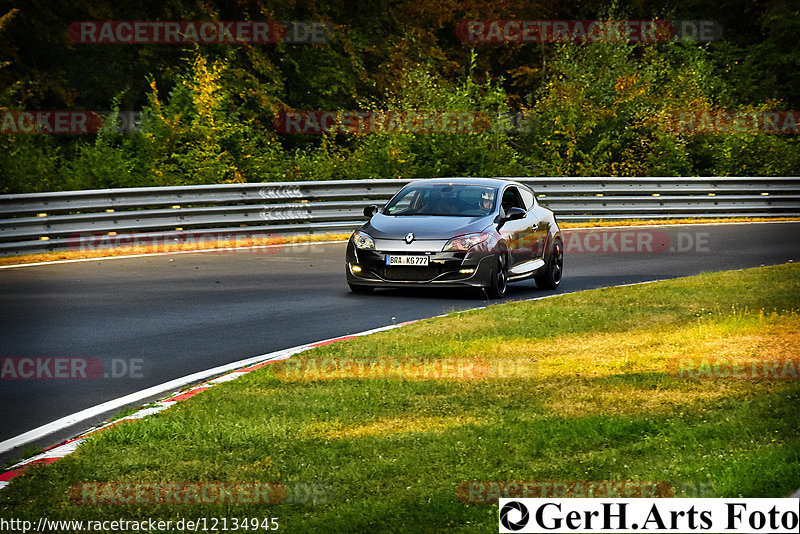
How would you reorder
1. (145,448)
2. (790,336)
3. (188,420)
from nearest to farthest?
(145,448) < (188,420) < (790,336)

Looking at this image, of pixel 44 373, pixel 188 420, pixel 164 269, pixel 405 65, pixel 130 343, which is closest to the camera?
pixel 188 420

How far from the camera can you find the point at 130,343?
40.3ft

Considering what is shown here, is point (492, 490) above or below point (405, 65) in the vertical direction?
below

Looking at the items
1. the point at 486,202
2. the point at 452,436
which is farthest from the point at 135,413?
the point at 486,202

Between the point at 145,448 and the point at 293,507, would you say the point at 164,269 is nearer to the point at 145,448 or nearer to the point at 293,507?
the point at 145,448

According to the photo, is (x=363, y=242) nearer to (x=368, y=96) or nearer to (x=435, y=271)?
(x=435, y=271)

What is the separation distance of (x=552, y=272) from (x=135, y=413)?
971 cm

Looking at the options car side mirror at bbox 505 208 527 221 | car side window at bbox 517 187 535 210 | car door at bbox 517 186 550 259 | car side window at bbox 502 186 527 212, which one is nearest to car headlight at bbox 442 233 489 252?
car side mirror at bbox 505 208 527 221

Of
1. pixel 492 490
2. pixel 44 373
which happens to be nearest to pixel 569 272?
pixel 44 373

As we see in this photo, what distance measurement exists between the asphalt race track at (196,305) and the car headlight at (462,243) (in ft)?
2.25

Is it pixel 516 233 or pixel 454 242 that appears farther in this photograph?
pixel 516 233

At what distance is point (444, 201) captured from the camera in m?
17.3

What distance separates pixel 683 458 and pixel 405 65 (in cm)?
3686

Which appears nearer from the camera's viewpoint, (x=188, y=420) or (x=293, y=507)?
(x=293, y=507)
